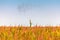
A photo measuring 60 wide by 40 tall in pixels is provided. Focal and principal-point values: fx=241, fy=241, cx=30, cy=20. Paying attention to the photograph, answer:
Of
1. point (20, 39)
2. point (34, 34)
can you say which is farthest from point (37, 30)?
point (20, 39)

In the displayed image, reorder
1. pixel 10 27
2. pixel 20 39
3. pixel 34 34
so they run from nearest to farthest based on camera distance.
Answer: pixel 20 39
pixel 34 34
pixel 10 27

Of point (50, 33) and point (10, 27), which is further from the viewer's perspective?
point (10, 27)

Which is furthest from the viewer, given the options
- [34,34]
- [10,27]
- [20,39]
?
[10,27]

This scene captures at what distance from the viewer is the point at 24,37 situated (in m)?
8.17

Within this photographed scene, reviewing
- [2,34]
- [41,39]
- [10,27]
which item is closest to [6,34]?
[2,34]

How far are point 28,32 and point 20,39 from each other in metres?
0.66

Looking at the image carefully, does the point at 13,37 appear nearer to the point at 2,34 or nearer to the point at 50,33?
the point at 2,34

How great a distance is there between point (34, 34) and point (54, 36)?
2.33ft

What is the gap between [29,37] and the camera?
812 centimetres

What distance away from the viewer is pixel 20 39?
802 cm

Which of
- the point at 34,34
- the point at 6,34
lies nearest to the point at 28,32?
the point at 34,34

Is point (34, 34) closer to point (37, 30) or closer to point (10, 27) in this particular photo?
point (37, 30)

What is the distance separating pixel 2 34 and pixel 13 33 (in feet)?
1.34

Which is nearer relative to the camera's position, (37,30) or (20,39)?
(20,39)
